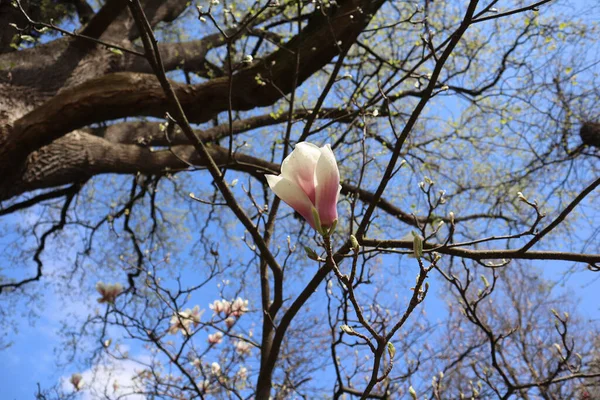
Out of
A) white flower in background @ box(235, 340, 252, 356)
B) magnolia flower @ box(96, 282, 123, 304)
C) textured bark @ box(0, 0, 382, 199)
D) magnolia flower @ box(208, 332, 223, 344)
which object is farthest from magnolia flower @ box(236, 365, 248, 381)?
textured bark @ box(0, 0, 382, 199)

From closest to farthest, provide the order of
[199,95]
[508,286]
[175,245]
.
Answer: [199,95], [175,245], [508,286]

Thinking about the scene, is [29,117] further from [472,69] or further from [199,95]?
[472,69]

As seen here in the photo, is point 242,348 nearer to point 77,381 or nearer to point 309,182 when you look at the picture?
point 77,381

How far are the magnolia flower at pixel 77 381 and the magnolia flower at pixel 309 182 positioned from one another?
139 inches

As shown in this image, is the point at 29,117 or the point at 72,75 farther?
the point at 72,75

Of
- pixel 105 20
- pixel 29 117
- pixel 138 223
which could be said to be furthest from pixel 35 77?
pixel 138 223

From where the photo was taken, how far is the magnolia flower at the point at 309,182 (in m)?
0.69

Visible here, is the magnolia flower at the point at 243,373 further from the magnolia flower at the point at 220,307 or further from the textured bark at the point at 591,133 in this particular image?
the textured bark at the point at 591,133

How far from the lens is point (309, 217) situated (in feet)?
2.37

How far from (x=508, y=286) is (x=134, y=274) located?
17.7ft

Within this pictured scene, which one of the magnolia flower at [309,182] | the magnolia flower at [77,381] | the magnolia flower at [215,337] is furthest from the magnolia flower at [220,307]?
the magnolia flower at [309,182]

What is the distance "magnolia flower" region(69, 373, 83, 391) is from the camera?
3.49 metres

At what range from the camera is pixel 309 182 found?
0.70 metres

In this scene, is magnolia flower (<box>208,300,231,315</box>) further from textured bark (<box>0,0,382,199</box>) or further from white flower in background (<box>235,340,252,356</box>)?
textured bark (<box>0,0,382,199</box>)
